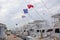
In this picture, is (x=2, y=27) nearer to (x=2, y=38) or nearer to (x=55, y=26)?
(x=2, y=38)

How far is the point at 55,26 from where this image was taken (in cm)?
5125

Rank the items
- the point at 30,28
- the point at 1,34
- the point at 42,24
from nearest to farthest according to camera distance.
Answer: the point at 1,34 < the point at 42,24 < the point at 30,28

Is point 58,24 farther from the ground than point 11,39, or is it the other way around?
point 58,24

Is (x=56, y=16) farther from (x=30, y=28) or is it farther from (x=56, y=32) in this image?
(x=30, y=28)

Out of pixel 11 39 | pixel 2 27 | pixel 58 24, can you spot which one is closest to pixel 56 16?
pixel 58 24

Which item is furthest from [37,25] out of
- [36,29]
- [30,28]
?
[30,28]

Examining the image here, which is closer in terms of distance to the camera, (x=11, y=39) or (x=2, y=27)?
(x=2, y=27)

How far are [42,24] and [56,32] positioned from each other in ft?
77.1

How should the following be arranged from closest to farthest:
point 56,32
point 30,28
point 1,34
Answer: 1. point 56,32
2. point 1,34
3. point 30,28

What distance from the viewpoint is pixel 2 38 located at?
5550 cm

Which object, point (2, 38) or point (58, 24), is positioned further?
point (2, 38)

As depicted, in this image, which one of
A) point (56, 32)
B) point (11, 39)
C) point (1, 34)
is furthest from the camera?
point (11, 39)

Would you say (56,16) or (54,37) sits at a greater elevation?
(56,16)

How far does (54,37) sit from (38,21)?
78.5 ft
